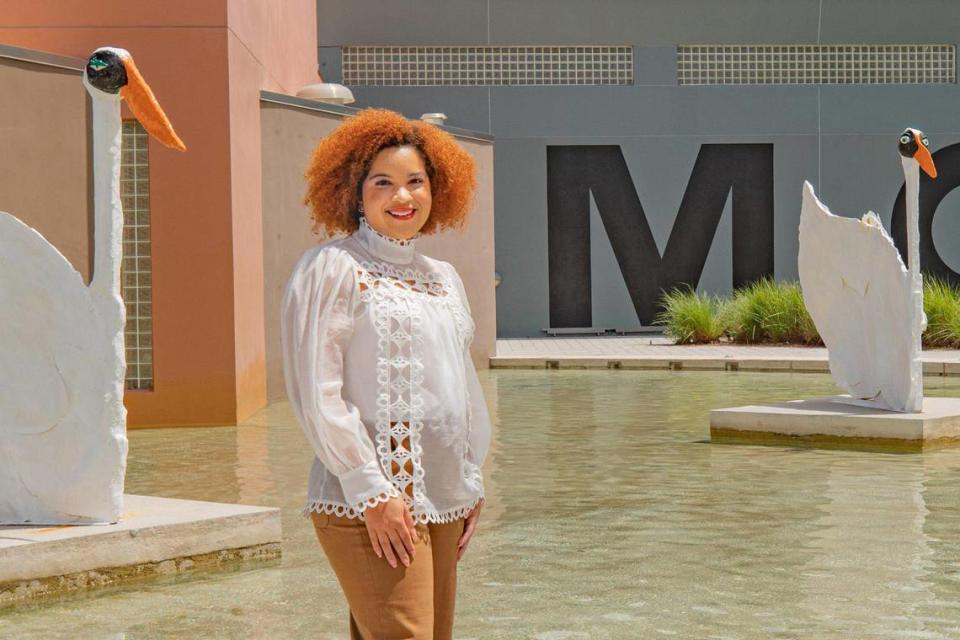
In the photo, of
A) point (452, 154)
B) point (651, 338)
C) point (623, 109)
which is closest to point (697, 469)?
point (452, 154)

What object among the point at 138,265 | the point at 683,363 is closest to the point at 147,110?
the point at 138,265

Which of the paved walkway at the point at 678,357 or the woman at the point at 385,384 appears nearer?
the woman at the point at 385,384

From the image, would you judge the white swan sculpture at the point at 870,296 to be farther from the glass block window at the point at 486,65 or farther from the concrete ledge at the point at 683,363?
the glass block window at the point at 486,65

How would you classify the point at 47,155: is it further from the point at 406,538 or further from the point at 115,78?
the point at 406,538

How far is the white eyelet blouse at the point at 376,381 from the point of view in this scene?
11.3ft

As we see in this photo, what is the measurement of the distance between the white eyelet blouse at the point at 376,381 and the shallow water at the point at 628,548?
6.97 feet

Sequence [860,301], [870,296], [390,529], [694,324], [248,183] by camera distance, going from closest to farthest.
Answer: [390,529], [870,296], [860,301], [248,183], [694,324]

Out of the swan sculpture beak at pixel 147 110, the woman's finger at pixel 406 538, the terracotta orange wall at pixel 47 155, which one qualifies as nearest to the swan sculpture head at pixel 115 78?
the swan sculpture beak at pixel 147 110

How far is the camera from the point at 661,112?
24703 mm

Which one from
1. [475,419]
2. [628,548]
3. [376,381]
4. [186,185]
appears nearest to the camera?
[376,381]

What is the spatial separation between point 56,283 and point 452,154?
3424mm

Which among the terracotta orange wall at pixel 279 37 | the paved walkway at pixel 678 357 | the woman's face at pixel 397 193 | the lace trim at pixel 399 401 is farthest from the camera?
the paved walkway at pixel 678 357

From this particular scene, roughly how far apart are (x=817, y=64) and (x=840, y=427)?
50.7 feet

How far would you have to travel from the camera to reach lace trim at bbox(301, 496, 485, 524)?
3502 millimetres
